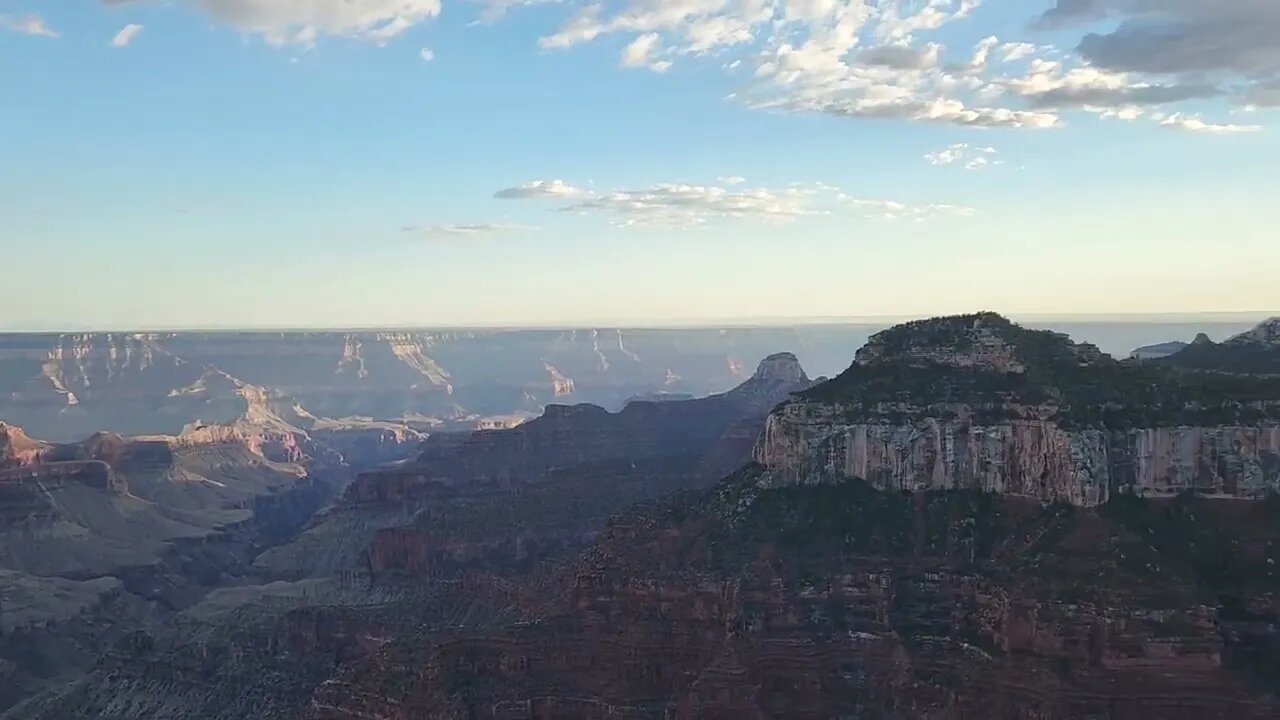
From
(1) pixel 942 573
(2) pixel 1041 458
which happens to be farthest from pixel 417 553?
(2) pixel 1041 458

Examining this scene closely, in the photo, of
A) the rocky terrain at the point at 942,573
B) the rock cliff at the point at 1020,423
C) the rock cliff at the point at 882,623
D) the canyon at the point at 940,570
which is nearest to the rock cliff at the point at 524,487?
the canyon at the point at 940,570

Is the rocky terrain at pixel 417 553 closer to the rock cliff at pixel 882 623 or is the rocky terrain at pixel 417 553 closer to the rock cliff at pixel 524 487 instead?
the rock cliff at pixel 524 487

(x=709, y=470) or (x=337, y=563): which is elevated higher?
(x=709, y=470)

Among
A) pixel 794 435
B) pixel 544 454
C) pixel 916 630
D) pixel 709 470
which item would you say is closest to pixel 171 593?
pixel 544 454

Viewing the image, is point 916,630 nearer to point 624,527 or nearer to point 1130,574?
point 1130,574

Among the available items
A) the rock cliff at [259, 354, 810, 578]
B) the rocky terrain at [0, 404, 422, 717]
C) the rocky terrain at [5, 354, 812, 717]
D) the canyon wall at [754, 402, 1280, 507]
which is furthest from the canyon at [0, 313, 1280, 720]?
the rocky terrain at [0, 404, 422, 717]

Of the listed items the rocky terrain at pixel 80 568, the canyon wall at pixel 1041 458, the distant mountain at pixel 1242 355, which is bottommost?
the rocky terrain at pixel 80 568

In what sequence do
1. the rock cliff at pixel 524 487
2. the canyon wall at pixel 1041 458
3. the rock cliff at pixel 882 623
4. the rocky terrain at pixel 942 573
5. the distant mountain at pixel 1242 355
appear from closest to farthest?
the rock cliff at pixel 882 623, the rocky terrain at pixel 942 573, the canyon wall at pixel 1041 458, the distant mountain at pixel 1242 355, the rock cliff at pixel 524 487

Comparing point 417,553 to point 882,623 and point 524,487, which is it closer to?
point 524,487

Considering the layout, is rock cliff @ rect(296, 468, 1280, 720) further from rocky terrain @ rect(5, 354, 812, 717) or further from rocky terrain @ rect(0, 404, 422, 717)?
rocky terrain @ rect(0, 404, 422, 717)
